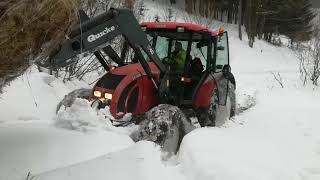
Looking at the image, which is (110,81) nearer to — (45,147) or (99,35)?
(99,35)

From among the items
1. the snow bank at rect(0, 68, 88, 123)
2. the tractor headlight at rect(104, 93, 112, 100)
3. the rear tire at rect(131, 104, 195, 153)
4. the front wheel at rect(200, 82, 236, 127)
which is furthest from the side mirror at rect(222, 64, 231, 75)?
the snow bank at rect(0, 68, 88, 123)

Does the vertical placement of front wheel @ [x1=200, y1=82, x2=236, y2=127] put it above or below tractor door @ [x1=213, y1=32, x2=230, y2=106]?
below

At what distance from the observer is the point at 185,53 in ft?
31.0

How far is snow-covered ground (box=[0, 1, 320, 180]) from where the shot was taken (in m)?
5.99

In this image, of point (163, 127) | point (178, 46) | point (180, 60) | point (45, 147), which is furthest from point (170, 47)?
point (45, 147)

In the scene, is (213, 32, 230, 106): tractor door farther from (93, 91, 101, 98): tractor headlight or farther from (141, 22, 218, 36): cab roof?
(93, 91, 101, 98): tractor headlight

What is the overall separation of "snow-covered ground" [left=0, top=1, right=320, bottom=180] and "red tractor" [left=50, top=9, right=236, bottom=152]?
0.51m

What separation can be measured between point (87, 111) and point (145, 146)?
0.90 meters

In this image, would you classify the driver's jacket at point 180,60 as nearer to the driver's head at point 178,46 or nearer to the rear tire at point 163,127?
the driver's head at point 178,46

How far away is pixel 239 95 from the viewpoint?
1582 centimetres

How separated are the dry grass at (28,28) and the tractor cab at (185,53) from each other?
3.99 m

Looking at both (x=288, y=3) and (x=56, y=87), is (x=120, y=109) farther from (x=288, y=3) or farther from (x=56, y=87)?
(x=288, y=3)

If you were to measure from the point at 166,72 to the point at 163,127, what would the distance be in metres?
1.30

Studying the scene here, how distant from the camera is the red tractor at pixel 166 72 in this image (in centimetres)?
804
